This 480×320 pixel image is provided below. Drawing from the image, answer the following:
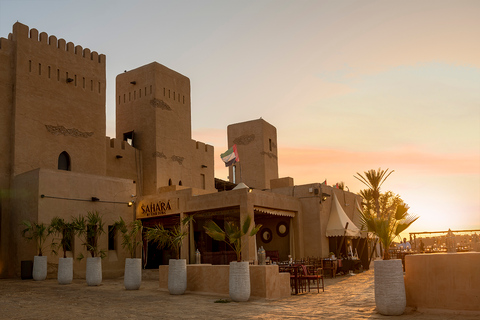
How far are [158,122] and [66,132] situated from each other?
6.28m

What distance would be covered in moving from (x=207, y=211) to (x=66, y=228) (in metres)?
6.31

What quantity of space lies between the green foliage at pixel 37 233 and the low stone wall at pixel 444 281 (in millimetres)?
15640

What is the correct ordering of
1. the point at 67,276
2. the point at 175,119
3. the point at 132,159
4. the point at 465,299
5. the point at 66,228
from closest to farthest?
the point at 465,299
the point at 67,276
the point at 66,228
the point at 132,159
the point at 175,119

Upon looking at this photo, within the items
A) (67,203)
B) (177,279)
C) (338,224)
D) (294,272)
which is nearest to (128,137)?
(67,203)

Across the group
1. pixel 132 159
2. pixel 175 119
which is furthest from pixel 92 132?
pixel 175 119

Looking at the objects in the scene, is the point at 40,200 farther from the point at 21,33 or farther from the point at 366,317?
the point at 366,317

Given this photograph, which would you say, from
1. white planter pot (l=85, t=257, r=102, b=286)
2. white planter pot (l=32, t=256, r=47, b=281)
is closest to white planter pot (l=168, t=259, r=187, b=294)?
white planter pot (l=85, t=257, r=102, b=286)

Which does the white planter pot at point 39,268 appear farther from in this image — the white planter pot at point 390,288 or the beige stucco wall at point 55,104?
the white planter pot at point 390,288

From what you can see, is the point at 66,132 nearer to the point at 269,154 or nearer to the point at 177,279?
the point at 177,279

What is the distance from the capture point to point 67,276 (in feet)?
60.9

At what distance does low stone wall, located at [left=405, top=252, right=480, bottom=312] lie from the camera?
30.2 ft

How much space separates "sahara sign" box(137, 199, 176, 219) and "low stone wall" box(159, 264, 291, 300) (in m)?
7.76

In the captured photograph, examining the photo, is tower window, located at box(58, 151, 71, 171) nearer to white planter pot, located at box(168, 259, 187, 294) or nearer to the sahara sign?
the sahara sign

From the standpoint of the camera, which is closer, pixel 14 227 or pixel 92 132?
pixel 14 227
